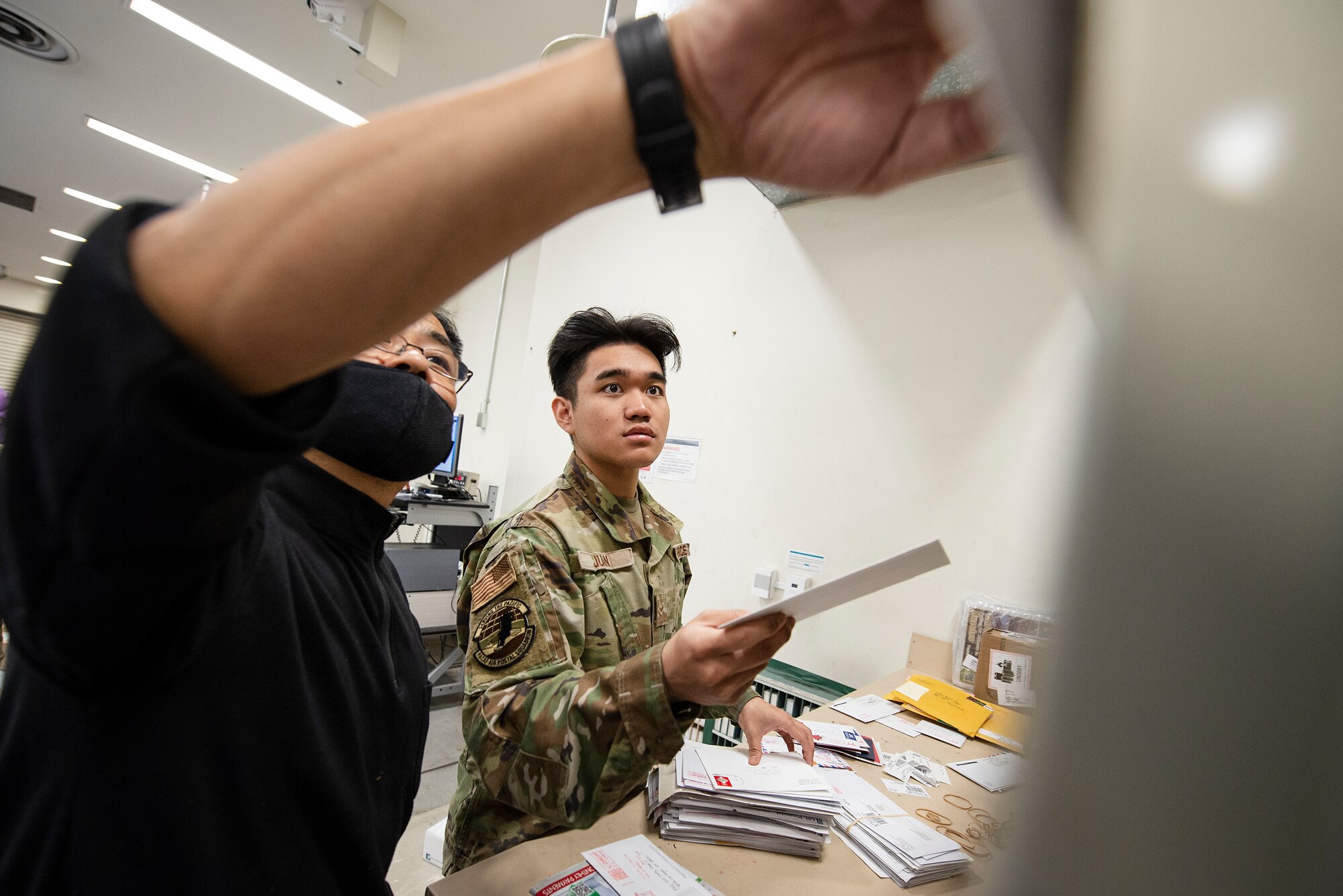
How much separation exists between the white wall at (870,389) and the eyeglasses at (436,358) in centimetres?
160

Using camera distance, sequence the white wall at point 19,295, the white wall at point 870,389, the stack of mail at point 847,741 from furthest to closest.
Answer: the white wall at point 19,295, the white wall at point 870,389, the stack of mail at point 847,741

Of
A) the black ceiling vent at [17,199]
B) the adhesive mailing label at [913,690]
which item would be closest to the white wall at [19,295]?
the black ceiling vent at [17,199]

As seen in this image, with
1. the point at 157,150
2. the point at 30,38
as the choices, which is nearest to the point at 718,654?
the point at 30,38

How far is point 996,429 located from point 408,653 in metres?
1.94

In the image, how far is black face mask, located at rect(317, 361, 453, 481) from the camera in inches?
34.8

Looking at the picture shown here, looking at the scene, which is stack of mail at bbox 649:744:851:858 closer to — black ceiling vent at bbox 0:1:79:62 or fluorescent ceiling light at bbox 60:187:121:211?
black ceiling vent at bbox 0:1:79:62

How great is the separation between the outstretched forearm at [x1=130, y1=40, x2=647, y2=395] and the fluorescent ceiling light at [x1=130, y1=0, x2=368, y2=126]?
3.08 metres

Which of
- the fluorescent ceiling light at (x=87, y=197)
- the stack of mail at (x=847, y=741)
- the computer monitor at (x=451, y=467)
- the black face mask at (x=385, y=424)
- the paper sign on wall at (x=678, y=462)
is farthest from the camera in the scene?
the fluorescent ceiling light at (x=87, y=197)

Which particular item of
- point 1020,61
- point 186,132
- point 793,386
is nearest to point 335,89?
point 186,132

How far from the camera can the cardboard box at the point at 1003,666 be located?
5.78ft

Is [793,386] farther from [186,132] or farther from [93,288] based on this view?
[186,132]

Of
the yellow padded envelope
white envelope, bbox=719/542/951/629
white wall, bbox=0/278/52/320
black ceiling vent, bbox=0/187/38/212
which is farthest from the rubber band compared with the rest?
white wall, bbox=0/278/52/320

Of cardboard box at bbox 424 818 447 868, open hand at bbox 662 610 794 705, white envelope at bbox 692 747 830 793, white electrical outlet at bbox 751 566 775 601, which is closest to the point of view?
open hand at bbox 662 610 794 705

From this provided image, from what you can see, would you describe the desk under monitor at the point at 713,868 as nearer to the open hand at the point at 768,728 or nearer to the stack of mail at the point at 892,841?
the stack of mail at the point at 892,841
